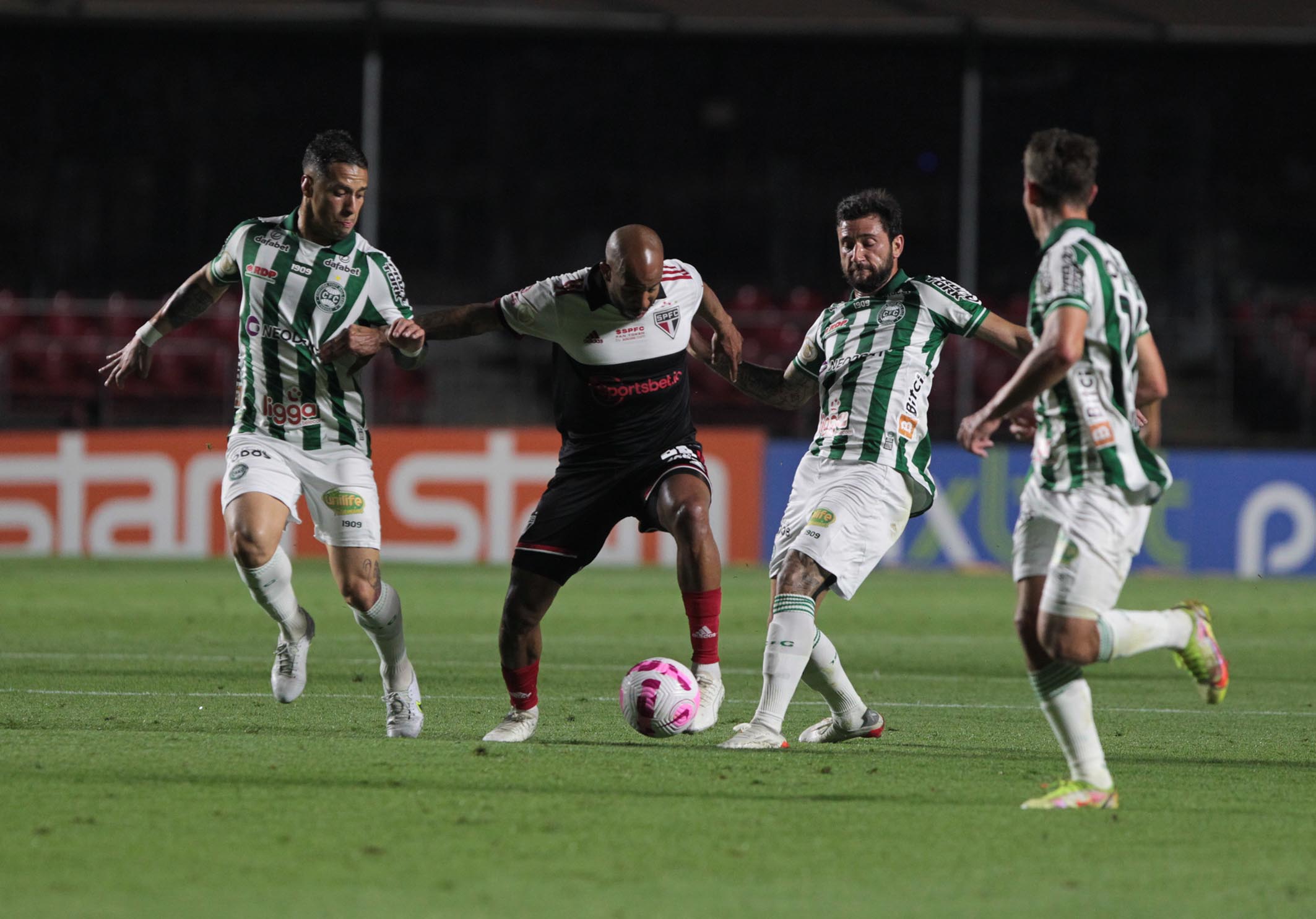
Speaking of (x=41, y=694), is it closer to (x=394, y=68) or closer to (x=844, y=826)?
(x=844, y=826)

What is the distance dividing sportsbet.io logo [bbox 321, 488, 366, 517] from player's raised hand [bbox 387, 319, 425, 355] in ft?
2.40

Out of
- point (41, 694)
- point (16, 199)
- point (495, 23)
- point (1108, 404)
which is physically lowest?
point (41, 694)

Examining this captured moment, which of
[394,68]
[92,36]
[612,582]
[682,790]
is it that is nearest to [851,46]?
[394,68]

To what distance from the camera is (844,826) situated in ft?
16.4

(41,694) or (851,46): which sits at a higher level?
(851,46)

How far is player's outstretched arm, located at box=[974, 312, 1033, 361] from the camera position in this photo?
701 cm

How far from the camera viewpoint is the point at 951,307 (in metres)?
7.25

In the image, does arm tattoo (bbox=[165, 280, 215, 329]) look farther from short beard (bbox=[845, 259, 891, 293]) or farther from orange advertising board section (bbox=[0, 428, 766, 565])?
orange advertising board section (bbox=[0, 428, 766, 565])

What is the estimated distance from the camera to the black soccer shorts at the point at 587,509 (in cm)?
694

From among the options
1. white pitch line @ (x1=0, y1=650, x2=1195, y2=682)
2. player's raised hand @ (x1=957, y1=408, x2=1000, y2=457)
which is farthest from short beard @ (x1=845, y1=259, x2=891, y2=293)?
white pitch line @ (x1=0, y1=650, x2=1195, y2=682)

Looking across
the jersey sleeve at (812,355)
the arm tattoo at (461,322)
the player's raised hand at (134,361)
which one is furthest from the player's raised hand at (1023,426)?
the player's raised hand at (134,361)

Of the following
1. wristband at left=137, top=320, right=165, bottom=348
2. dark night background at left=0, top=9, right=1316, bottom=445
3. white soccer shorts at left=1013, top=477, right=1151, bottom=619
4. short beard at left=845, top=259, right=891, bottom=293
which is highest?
dark night background at left=0, top=9, right=1316, bottom=445

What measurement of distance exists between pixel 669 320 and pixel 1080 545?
2375 mm

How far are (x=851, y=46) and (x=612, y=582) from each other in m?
13.1
